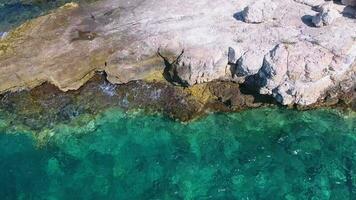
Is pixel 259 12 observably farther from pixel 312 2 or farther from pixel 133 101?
pixel 133 101

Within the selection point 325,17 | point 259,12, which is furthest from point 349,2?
point 259,12

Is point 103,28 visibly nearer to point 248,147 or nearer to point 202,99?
point 202,99

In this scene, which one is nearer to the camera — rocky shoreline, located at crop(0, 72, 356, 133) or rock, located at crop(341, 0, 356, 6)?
rocky shoreline, located at crop(0, 72, 356, 133)

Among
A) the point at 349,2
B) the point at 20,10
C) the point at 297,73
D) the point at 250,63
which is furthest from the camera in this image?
A: the point at 20,10

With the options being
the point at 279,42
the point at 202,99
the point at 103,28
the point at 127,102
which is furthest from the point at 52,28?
the point at 279,42

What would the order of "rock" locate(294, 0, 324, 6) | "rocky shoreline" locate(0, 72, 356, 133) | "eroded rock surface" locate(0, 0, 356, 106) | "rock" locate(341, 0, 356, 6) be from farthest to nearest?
"rock" locate(294, 0, 324, 6) < "rock" locate(341, 0, 356, 6) < "rocky shoreline" locate(0, 72, 356, 133) < "eroded rock surface" locate(0, 0, 356, 106)

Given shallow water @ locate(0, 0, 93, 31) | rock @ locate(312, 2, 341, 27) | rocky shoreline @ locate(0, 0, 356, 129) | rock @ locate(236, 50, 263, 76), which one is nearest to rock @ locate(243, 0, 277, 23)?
rocky shoreline @ locate(0, 0, 356, 129)

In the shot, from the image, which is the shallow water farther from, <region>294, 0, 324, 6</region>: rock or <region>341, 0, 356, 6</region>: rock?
<region>341, 0, 356, 6</region>: rock
